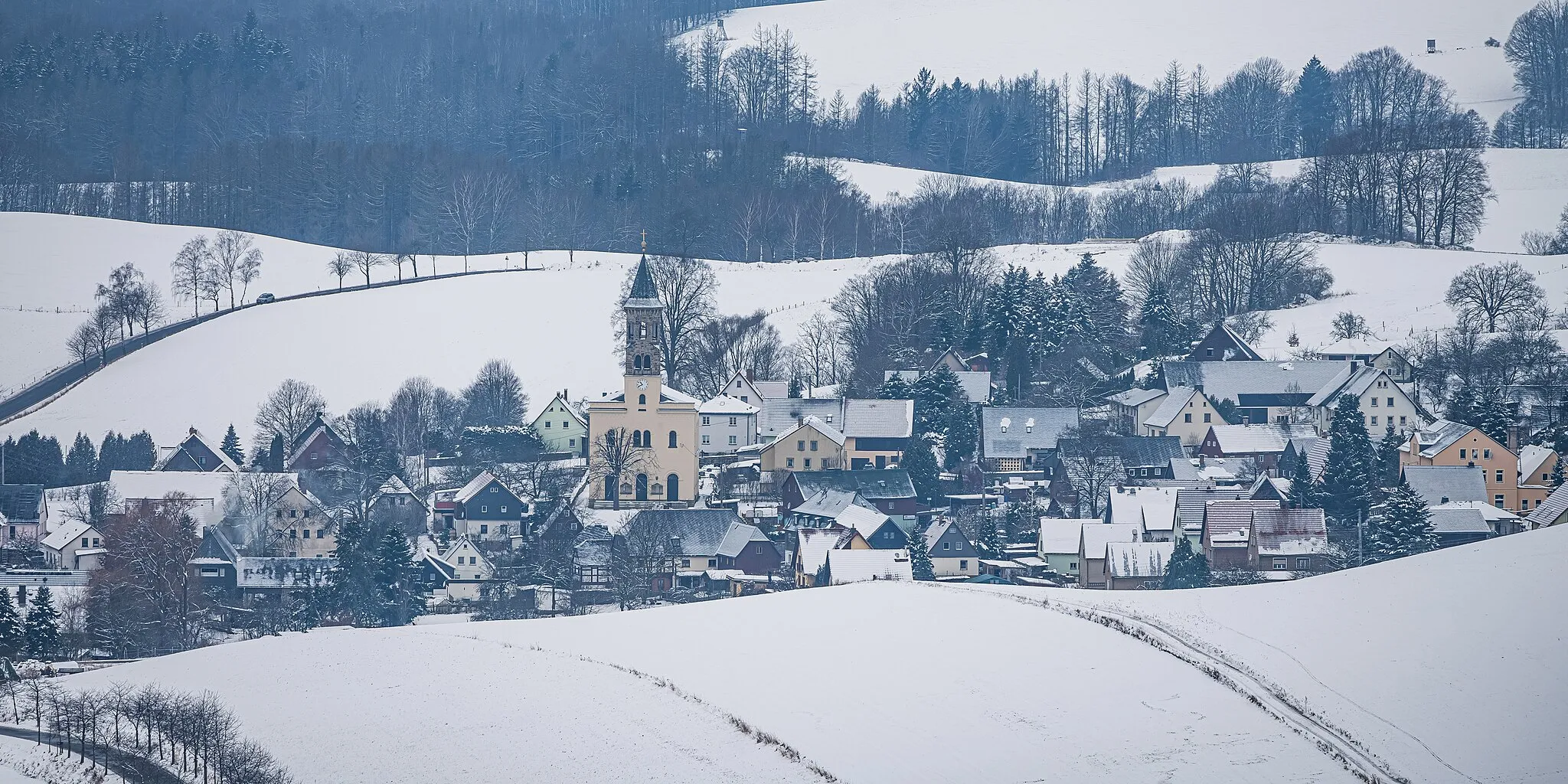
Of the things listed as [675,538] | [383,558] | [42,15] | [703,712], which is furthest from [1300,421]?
[42,15]

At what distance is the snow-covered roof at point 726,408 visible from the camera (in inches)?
2598

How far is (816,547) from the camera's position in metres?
51.2

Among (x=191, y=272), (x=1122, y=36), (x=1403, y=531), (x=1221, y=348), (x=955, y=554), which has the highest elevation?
(x=1122, y=36)

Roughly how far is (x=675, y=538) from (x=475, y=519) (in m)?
7.37

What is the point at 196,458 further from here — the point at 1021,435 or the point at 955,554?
the point at 1021,435

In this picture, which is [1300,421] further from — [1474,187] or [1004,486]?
[1474,187]

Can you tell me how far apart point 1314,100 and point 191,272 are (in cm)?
7792

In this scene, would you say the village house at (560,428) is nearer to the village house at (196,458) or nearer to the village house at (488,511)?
the village house at (488,511)

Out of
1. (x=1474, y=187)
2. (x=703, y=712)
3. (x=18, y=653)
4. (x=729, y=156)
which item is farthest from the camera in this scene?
(x=729, y=156)

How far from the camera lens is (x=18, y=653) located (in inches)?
1604

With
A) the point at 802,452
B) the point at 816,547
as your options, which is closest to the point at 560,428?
the point at 802,452

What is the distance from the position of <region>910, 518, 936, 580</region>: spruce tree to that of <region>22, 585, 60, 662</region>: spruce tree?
2231cm

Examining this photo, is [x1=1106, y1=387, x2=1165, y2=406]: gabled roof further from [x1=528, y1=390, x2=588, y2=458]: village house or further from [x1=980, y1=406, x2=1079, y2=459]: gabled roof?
[x1=528, y1=390, x2=588, y2=458]: village house

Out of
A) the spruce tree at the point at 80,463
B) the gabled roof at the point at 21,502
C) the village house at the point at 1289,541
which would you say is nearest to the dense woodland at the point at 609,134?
the village house at the point at 1289,541
